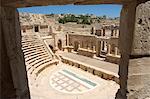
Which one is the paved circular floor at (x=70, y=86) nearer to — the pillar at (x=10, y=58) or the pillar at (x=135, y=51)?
the pillar at (x=10, y=58)

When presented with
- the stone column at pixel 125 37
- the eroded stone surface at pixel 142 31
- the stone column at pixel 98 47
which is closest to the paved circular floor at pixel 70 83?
the stone column at pixel 98 47

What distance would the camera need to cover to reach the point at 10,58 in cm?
266

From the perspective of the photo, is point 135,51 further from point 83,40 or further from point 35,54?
point 83,40

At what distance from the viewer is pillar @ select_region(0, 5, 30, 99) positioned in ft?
8.47

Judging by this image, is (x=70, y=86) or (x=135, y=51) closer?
(x=135, y=51)

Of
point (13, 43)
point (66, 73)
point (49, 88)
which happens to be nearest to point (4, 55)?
point (13, 43)

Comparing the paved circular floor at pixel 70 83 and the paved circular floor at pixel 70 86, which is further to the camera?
the paved circular floor at pixel 70 83

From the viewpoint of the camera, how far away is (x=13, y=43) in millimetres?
2711

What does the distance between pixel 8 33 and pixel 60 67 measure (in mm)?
11346

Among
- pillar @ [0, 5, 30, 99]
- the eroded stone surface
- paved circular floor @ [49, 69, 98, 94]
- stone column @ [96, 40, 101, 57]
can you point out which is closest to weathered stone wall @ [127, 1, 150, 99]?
the eroded stone surface

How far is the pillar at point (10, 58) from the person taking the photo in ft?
8.47

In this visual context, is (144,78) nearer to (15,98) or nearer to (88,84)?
(15,98)

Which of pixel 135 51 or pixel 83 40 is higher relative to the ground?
pixel 135 51

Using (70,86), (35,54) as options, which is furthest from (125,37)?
(35,54)
